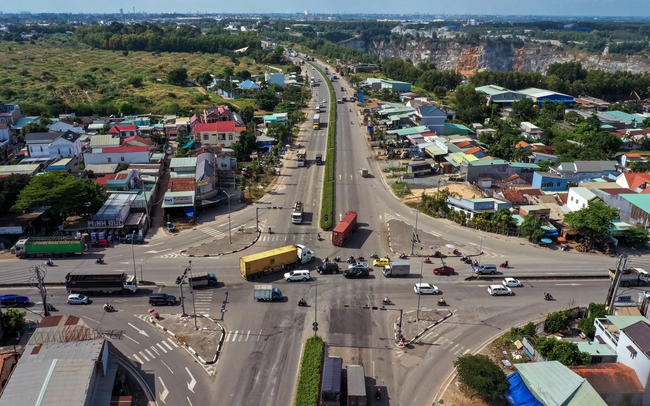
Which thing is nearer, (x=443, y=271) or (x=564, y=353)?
(x=564, y=353)

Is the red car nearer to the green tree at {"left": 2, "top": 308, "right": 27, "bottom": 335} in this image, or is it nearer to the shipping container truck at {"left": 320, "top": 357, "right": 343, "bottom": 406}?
the shipping container truck at {"left": 320, "top": 357, "right": 343, "bottom": 406}

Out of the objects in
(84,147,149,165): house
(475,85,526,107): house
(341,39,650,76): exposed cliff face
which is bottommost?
(84,147,149,165): house

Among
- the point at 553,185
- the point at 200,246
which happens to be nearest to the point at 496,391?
the point at 200,246

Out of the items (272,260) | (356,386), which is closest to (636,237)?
(272,260)

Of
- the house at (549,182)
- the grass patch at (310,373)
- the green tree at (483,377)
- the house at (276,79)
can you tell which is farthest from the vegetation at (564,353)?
the house at (276,79)

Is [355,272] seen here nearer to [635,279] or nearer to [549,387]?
[549,387]

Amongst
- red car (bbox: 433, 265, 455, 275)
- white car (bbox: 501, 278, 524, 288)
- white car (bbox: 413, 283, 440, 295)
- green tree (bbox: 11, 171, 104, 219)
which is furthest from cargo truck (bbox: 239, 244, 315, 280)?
green tree (bbox: 11, 171, 104, 219)
